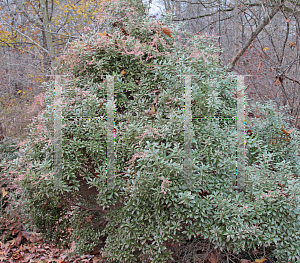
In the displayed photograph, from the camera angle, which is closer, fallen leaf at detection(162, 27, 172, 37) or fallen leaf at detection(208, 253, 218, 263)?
fallen leaf at detection(208, 253, 218, 263)

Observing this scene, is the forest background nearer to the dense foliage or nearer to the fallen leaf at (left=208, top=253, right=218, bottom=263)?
the dense foliage

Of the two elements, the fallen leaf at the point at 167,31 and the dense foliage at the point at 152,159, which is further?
the fallen leaf at the point at 167,31

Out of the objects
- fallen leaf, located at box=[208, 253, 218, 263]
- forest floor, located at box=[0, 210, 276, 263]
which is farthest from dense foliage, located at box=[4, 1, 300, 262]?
forest floor, located at box=[0, 210, 276, 263]

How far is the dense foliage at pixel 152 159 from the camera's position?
6.28ft

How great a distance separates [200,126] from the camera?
2.22m

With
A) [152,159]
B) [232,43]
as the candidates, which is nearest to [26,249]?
[152,159]

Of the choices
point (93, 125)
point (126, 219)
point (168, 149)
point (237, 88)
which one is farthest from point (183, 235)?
point (237, 88)

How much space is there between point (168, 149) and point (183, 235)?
26.4 inches

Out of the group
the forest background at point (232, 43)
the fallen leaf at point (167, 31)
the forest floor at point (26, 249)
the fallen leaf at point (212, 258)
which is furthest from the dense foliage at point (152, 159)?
the forest floor at point (26, 249)

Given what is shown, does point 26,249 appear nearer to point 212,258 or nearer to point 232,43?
point 212,258

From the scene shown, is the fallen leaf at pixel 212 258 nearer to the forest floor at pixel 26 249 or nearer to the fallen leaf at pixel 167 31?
the forest floor at pixel 26 249

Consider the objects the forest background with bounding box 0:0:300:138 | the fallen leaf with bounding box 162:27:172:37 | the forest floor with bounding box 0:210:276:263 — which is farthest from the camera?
the forest background with bounding box 0:0:300:138

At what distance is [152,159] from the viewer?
1.91m

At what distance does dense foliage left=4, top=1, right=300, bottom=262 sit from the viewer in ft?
6.28
